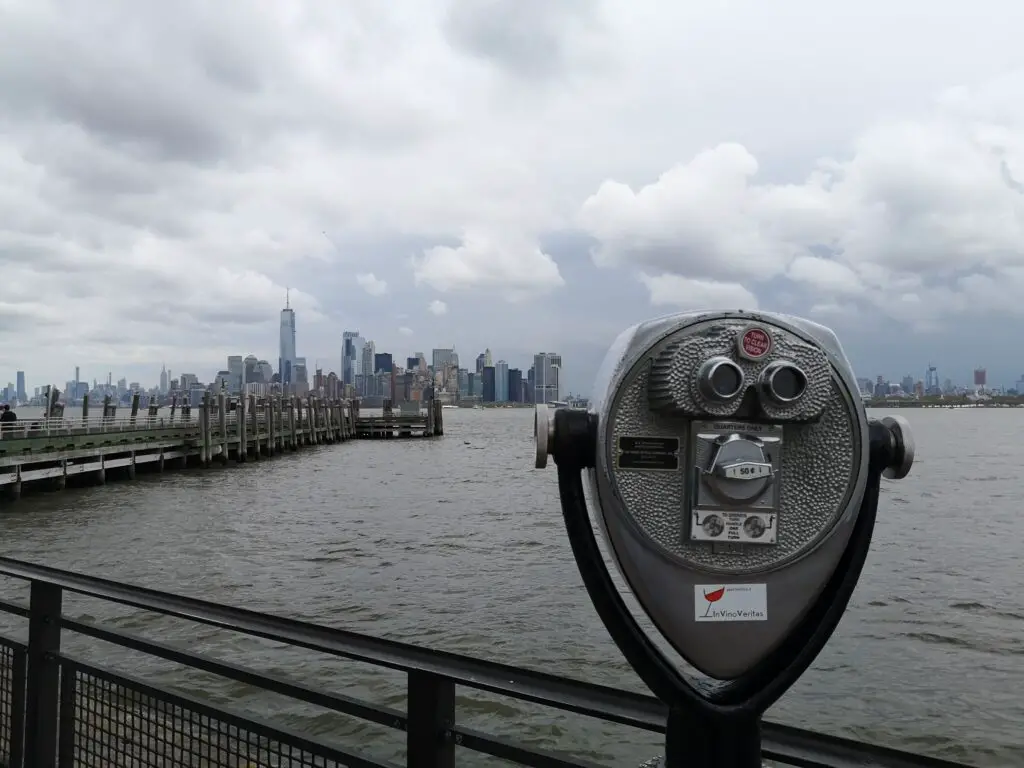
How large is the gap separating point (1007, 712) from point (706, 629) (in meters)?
8.57

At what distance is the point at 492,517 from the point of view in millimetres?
20469

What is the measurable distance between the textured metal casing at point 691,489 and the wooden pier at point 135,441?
2300cm

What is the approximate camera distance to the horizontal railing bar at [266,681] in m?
2.16

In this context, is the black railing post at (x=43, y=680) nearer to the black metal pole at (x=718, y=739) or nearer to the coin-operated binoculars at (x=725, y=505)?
the coin-operated binoculars at (x=725, y=505)

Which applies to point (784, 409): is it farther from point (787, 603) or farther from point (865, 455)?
point (787, 603)

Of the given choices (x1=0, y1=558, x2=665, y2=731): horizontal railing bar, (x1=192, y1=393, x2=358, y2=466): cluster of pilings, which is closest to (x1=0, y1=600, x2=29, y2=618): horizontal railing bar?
(x1=0, y1=558, x2=665, y2=731): horizontal railing bar

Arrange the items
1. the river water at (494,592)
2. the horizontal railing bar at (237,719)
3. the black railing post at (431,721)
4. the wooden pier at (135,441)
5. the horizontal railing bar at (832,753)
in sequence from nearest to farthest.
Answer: the horizontal railing bar at (832,753) < the black railing post at (431,721) < the horizontal railing bar at (237,719) < the river water at (494,592) < the wooden pier at (135,441)

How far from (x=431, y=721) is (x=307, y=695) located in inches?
15.9

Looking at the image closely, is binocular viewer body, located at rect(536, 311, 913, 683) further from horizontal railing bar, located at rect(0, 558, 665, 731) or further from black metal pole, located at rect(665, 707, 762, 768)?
horizontal railing bar, located at rect(0, 558, 665, 731)

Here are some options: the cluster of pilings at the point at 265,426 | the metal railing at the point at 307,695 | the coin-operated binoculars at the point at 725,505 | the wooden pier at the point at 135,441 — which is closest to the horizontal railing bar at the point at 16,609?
the metal railing at the point at 307,695

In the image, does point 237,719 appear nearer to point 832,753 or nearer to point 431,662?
point 431,662

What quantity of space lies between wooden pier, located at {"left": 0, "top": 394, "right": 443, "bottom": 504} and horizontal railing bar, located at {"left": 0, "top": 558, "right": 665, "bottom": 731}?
2158 centimetres

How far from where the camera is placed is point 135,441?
29.6 m

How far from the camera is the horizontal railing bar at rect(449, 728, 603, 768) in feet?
6.31
